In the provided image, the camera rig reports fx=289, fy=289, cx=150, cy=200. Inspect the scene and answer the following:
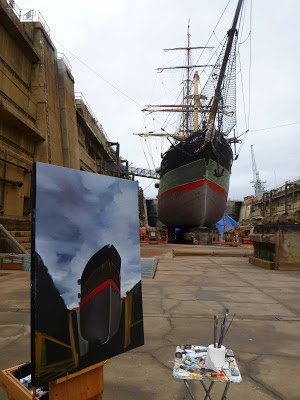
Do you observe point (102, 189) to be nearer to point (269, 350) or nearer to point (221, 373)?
point (221, 373)

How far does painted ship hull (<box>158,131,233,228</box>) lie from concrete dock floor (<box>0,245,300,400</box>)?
1425cm

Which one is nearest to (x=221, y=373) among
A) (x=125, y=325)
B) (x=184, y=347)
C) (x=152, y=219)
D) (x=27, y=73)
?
(x=184, y=347)

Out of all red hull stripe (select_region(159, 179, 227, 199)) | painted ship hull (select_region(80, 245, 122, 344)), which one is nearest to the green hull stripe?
red hull stripe (select_region(159, 179, 227, 199))

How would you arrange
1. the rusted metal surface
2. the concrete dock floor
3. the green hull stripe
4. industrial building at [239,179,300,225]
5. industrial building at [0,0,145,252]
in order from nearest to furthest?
the concrete dock floor < the rusted metal surface < industrial building at [0,0,145,252] < the green hull stripe < industrial building at [239,179,300,225]

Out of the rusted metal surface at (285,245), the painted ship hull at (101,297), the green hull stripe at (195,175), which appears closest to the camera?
the painted ship hull at (101,297)

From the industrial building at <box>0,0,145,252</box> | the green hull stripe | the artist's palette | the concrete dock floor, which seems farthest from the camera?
the green hull stripe

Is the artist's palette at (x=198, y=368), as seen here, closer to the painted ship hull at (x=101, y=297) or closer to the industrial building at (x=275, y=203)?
the painted ship hull at (x=101, y=297)

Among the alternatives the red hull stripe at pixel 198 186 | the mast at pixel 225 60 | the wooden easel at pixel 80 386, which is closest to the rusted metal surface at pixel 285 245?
the wooden easel at pixel 80 386

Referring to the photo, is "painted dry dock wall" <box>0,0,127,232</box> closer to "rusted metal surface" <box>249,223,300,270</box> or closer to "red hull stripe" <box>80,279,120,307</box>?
"rusted metal surface" <box>249,223,300,270</box>

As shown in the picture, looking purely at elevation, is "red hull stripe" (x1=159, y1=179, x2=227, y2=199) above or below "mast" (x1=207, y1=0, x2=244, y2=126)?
below

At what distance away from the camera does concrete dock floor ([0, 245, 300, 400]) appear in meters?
1.98

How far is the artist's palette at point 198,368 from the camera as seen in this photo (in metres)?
1.38

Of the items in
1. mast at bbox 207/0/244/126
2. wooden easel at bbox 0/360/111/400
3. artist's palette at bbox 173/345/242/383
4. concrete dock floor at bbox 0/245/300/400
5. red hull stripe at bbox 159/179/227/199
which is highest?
mast at bbox 207/0/244/126

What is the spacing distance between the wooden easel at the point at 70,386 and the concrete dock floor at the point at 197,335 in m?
0.36
